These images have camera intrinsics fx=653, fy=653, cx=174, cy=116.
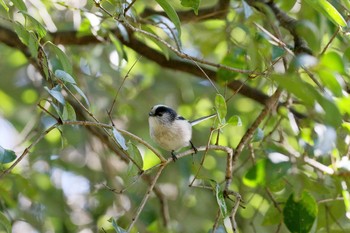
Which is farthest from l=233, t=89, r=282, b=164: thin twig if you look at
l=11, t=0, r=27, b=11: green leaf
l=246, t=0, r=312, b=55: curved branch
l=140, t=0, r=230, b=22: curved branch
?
l=11, t=0, r=27, b=11: green leaf

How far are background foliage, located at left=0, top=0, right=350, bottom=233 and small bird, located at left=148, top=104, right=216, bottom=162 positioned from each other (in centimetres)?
16

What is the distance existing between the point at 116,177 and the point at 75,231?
38 centimetres

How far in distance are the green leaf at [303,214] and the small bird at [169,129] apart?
0.93m

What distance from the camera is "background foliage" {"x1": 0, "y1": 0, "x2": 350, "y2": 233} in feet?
6.90

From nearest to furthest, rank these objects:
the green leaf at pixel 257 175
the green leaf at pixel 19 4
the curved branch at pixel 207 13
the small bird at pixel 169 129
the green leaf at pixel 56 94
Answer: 1. the green leaf at pixel 56 94
2. the green leaf at pixel 19 4
3. the green leaf at pixel 257 175
4. the small bird at pixel 169 129
5. the curved branch at pixel 207 13

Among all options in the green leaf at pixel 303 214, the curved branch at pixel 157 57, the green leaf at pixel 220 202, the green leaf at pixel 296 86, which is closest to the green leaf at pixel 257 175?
the green leaf at pixel 303 214

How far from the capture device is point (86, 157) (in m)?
4.12

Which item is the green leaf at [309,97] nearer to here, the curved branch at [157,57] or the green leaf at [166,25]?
the green leaf at [166,25]

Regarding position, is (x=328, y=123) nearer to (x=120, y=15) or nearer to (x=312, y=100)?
(x=312, y=100)

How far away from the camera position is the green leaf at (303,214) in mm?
2129

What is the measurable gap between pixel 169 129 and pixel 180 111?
1014 mm

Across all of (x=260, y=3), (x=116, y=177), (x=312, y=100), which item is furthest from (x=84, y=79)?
(x=312, y=100)

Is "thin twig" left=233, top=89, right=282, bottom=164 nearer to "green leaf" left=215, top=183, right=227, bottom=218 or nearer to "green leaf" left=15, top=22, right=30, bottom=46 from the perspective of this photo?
"green leaf" left=215, top=183, right=227, bottom=218

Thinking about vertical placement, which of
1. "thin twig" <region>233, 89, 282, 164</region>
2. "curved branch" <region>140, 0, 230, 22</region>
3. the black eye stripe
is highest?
"thin twig" <region>233, 89, 282, 164</region>
